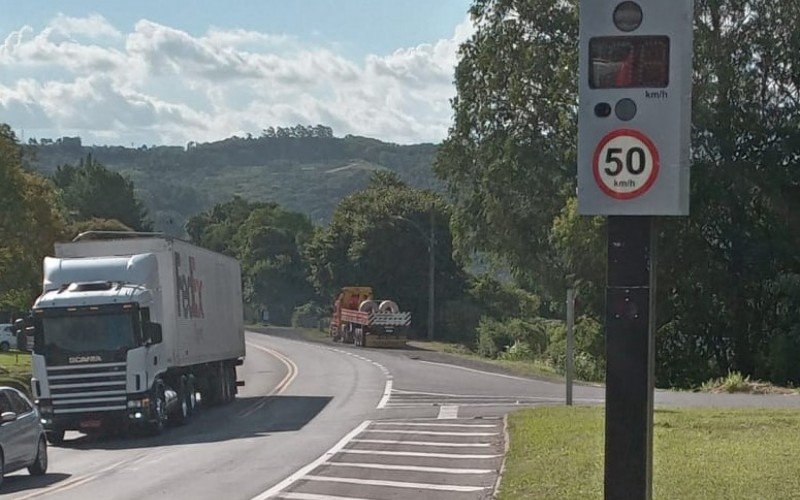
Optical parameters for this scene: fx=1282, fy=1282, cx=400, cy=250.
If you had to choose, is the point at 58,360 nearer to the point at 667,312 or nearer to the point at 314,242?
the point at 667,312

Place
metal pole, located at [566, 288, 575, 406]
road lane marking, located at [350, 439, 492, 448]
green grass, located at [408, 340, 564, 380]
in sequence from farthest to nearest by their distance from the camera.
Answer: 1. green grass, located at [408, 340, 564, 380]
2. metal pole, located at [566, 288, 575, 406]
3. road lane marking, located at [350, 439, 492, 448]

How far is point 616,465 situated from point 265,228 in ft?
420

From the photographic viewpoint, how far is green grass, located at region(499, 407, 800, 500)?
13430 millimetres

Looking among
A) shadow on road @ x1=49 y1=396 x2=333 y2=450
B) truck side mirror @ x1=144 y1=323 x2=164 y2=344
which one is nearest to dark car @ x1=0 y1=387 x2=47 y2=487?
shadow on road @ x1=49 y1=396 x2=333 y2=450

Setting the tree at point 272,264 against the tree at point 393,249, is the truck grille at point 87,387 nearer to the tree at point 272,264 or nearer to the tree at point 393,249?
the tree at point 393,249

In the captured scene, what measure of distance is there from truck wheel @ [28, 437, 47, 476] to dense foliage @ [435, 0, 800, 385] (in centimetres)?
2610

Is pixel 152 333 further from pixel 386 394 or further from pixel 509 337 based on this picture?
pixel 509 337

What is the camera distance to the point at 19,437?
61.7 ft

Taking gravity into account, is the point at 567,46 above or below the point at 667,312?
above

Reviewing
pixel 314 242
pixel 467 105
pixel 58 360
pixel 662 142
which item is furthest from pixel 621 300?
pixel 314 242

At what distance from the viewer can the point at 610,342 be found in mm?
8836

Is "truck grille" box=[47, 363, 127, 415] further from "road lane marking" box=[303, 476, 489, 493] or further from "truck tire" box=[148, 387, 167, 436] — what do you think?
"road lane marking" box=[303, 476, 489, 493]

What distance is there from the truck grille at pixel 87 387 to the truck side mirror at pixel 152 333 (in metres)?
0.77

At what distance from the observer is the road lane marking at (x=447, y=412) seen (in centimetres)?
2865
